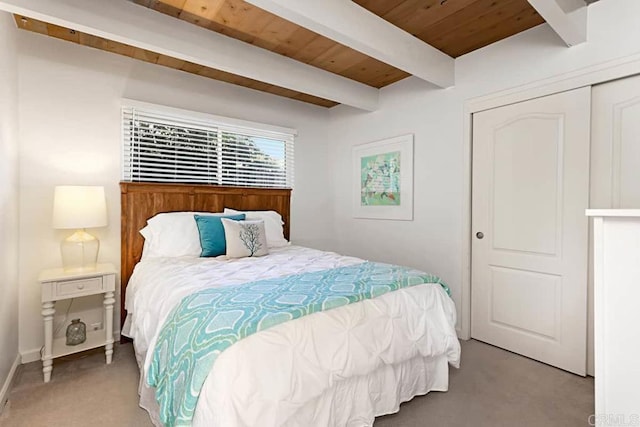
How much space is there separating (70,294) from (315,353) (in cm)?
191

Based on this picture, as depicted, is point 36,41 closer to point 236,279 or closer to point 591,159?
point 236,279

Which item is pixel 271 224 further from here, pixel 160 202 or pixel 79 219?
pixel 79 219

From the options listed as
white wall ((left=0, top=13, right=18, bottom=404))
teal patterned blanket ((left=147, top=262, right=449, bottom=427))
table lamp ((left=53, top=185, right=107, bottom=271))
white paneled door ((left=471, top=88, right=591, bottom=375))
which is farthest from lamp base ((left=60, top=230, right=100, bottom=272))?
white paneled door ((left=471, top=88, right=591, bottom=375))

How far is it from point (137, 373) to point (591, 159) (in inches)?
139

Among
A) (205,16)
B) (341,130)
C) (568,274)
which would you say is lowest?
(568,274)

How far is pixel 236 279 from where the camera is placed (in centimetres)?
190

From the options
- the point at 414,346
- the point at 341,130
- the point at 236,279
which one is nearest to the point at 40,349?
the point at 236,279

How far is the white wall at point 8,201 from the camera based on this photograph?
194cm

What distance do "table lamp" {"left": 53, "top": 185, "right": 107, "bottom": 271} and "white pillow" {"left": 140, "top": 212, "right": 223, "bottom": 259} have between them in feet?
1.28

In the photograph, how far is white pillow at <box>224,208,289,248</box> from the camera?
3.25 m

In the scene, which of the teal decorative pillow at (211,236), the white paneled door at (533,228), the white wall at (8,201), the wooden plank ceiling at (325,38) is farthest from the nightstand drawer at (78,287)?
the white paneled door at (533,228)

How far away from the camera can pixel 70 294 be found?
2240 mm

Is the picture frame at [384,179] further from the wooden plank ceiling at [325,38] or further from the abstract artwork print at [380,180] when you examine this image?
the wooden plank ceiling at [325,38]

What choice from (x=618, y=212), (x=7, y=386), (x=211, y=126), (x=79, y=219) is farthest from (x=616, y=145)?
(x=7, y=386)
